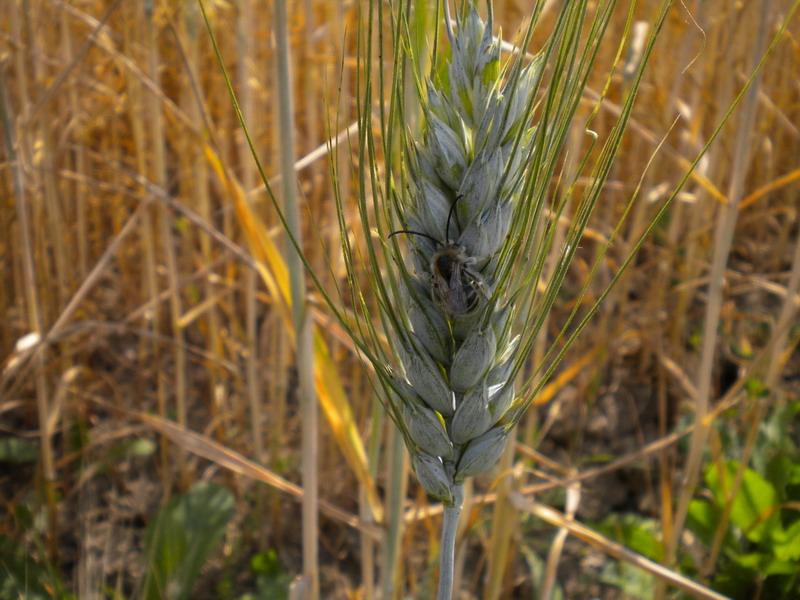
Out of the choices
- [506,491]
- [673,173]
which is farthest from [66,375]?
[673,173]

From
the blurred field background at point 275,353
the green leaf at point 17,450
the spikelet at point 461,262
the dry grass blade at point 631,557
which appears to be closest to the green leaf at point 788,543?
the blurred field background at point 275,353

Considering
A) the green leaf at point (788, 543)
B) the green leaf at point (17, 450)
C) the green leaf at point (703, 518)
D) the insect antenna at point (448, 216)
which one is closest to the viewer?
the insect antenna at point (448, 216)

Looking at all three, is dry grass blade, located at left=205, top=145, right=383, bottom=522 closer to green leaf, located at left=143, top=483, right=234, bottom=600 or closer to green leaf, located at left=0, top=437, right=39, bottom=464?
green leaf, located at left=143, top=483, right=234, bottom=600

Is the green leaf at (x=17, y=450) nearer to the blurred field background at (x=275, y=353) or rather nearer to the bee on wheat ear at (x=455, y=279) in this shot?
the blurred field background at (x=275, y=353)

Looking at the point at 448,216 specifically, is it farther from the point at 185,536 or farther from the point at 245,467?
the point at 185,536

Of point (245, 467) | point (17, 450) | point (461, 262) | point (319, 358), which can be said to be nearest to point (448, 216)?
point (461, 262)

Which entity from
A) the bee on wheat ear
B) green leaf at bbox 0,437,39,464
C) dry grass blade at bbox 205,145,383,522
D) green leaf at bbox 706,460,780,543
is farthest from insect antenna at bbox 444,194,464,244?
green leaf at bbox 0,437,39,464
